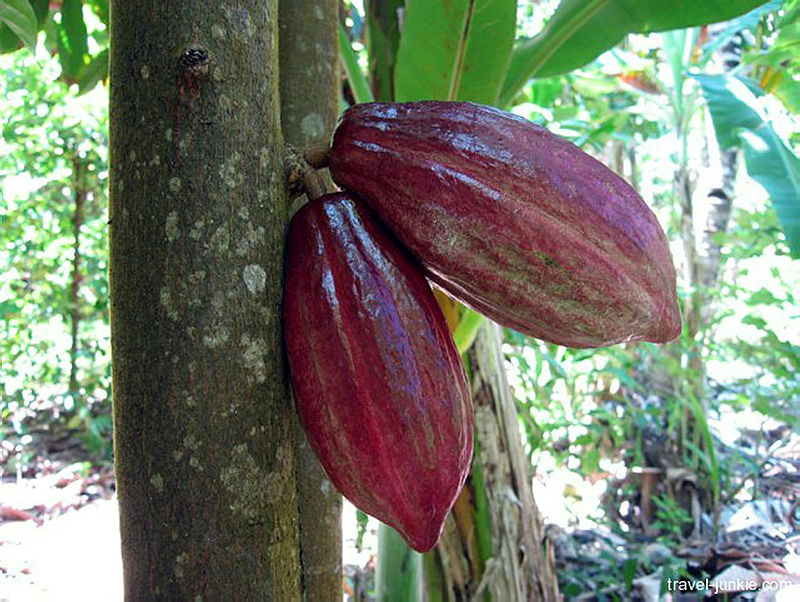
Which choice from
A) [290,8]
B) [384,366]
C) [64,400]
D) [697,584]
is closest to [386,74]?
[290,8]

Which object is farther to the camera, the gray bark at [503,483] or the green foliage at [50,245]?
the green foliage at [50,245]

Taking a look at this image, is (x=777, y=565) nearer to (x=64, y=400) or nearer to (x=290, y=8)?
(x=290, y=8)

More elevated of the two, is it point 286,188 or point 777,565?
point 286,188

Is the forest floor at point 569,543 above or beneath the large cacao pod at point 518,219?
beneath

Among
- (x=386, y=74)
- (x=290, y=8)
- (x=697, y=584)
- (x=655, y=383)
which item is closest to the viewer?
(x=290, y=8)

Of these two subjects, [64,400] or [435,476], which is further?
[64,400]

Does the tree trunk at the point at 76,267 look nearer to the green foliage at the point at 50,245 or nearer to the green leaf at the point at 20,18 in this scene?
the green foliage at the point at 50,245

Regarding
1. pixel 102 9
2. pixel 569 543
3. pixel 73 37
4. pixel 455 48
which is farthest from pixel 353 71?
pixel 569 543

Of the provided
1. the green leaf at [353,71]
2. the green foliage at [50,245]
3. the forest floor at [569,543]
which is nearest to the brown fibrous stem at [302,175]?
the green leaf at [353,71]
